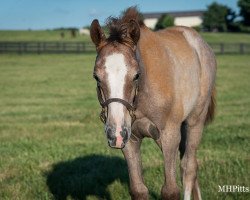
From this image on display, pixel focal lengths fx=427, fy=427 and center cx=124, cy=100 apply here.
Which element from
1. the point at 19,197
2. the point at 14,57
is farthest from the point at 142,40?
the point at 14,57

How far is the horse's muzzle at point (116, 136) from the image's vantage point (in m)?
3.34

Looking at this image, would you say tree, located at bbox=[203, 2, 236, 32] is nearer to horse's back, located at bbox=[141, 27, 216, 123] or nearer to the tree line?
the tree line

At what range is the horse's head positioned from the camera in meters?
3.38

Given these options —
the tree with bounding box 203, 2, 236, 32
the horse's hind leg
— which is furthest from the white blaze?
the tree with bounding box 203, 2, 236, 32

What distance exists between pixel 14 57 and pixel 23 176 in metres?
33.5

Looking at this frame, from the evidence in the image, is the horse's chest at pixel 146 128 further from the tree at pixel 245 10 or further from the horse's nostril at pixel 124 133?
the tree at pixel 245 10

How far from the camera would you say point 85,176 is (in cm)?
657

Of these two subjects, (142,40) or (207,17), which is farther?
(207,17)

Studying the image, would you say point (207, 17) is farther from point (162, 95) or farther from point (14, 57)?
point (162, 95)

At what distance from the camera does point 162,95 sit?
421 cm

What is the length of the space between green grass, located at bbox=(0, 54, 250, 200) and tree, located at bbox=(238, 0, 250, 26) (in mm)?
79357

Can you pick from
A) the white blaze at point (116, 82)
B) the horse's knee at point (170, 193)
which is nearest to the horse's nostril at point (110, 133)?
the white blaze at point (116, 82)

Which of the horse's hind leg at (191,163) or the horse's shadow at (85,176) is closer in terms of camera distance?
the horse's hind leg at (191,163)

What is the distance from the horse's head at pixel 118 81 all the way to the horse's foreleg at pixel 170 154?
2.45 feet
